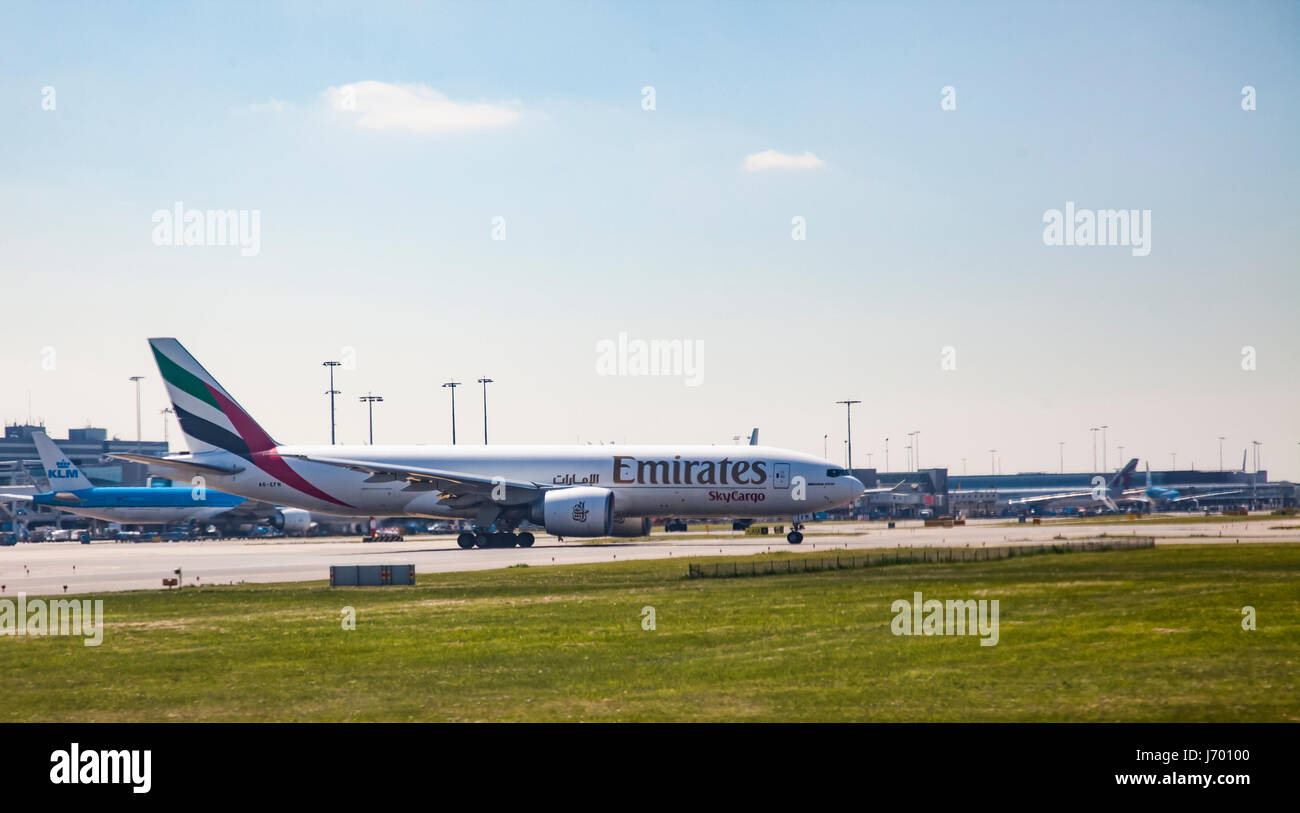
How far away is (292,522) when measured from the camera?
10225 cm

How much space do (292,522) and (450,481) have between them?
43.5 metres

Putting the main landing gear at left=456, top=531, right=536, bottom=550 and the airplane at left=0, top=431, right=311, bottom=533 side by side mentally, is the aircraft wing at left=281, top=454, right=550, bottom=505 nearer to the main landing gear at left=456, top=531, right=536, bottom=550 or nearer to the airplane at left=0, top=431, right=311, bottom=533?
the main landing gear at left=456, top=531, right=536, bottom=550

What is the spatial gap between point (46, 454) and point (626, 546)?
207ft

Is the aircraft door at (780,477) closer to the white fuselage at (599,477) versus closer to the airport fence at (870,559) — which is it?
the white fuselage at (599,477)

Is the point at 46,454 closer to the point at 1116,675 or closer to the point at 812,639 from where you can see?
the point at 812,639

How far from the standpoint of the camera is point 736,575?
3794cm


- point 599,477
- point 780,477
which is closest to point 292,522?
point 599,477

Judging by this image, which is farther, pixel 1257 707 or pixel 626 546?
pixel 626 546

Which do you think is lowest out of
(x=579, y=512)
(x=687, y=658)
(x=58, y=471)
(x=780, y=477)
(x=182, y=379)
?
(x=687, y=658)

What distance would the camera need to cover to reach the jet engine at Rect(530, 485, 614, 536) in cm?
6050

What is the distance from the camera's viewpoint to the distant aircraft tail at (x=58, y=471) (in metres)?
101

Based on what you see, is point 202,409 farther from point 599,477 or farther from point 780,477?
point 780,477
